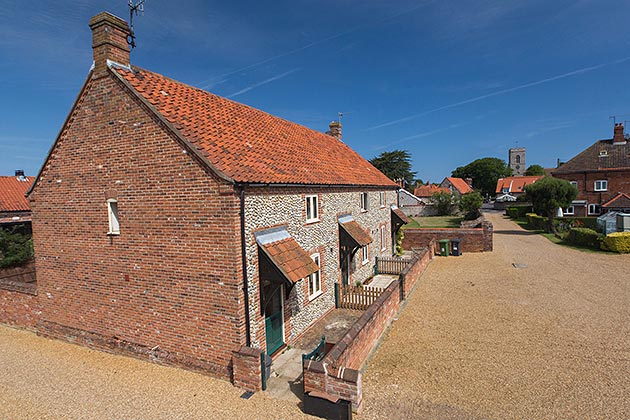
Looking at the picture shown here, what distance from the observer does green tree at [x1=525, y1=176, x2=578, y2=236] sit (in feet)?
100

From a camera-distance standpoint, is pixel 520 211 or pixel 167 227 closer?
pixel 167 227

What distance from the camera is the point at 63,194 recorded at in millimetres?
10695

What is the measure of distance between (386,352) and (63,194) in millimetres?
11127

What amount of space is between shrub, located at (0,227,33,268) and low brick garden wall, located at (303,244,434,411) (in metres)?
21.0

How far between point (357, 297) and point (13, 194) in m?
28.1

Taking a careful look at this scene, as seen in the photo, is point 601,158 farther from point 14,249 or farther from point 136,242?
point 14,249

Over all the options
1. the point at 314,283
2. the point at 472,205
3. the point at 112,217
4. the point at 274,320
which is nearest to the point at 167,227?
the point at 112,217

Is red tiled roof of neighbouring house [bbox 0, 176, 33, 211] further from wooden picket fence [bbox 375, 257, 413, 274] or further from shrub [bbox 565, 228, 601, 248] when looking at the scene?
shrub [bbox 565, 228, 601, 248]

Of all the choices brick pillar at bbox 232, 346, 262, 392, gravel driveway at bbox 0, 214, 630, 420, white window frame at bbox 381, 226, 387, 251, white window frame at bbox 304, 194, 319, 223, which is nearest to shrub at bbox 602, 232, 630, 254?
gravel driveway at bbox 0, 214, 630, 420

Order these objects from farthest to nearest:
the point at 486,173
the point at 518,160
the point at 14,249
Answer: the point at 518,160
the point at 486,173
the point at 14,249

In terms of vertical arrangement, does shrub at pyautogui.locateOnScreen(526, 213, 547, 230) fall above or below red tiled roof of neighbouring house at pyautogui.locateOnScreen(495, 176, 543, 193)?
below

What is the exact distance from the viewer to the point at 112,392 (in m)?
8.27

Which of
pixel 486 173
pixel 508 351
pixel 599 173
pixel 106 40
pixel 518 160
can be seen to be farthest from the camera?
pixel 518 160

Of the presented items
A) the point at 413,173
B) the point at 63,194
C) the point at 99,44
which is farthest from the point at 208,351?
the point at 413,173
